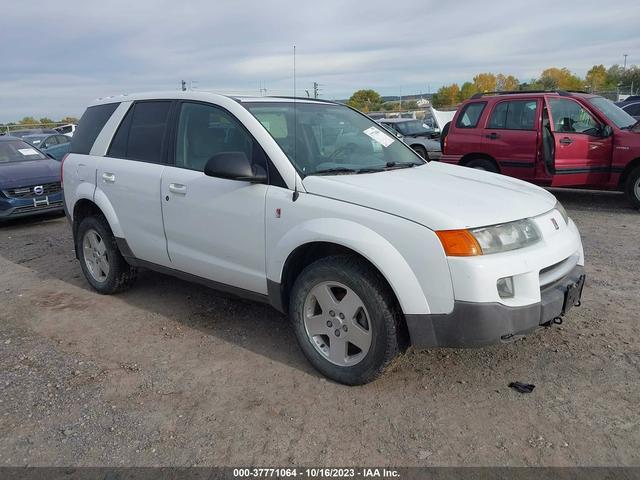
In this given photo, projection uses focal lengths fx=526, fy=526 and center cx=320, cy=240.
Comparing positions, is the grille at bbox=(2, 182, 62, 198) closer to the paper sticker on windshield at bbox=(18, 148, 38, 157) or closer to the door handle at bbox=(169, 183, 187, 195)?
the paper sticker on windshield at bbox=(18, 148, 38, 157)

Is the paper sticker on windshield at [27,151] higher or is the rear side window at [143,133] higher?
the rear side window at [143,133]

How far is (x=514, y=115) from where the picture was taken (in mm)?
8672

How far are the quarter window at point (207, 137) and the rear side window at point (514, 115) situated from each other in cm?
608

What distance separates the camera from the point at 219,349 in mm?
3846

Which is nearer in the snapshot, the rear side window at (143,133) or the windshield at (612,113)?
the rear side window at (143,133)

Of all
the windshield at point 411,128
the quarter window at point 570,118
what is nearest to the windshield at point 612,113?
the quarter window at point 570,118

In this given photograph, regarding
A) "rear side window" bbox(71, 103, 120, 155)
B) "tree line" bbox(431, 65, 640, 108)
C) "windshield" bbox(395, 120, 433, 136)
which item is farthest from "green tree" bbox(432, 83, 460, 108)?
"rear side window" bbox(71, 103, 120, 155)

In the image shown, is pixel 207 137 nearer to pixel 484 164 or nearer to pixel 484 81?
pixel 484 164

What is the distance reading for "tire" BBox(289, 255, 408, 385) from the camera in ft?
9.82

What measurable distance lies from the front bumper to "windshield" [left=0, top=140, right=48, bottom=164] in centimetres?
914

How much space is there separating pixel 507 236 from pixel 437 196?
0.46 meters

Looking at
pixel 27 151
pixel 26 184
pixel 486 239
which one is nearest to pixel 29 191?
pixel 26 184

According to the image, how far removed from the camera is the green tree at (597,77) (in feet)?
239

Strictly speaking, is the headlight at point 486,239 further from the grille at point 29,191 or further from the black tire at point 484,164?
the grille at point 29,191
